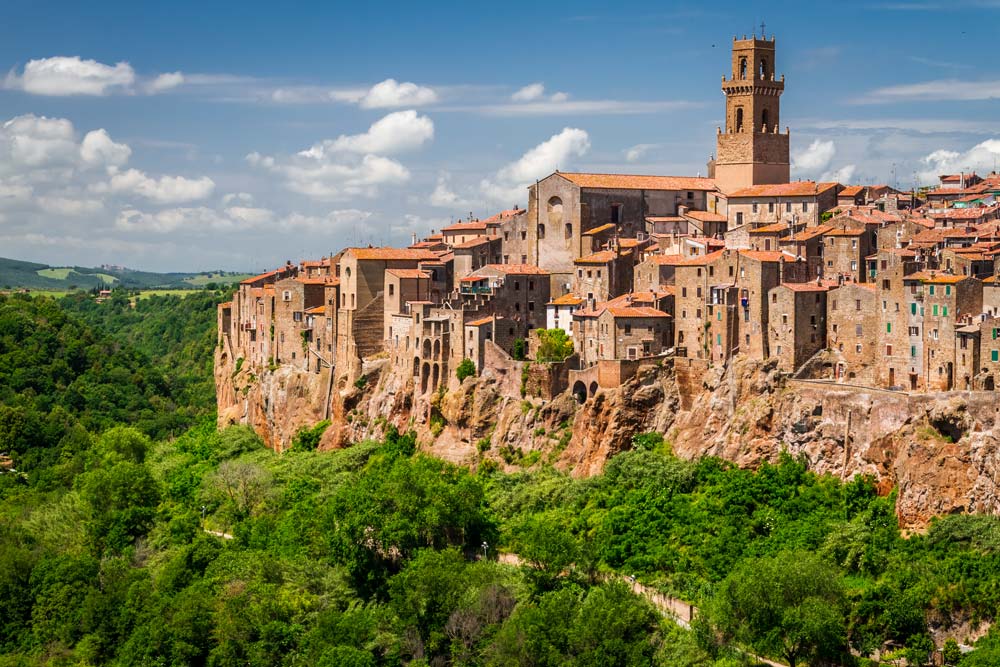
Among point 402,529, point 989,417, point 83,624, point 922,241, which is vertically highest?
point 922,241

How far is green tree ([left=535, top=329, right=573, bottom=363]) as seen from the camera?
7706cm

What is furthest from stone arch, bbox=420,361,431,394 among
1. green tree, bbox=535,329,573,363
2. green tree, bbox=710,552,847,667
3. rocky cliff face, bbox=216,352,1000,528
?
green tree, bbox=710,552,847,667

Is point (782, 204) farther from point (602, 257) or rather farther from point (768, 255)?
point (768, 255)

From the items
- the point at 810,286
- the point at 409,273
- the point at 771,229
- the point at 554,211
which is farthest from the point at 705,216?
the point at 810,286

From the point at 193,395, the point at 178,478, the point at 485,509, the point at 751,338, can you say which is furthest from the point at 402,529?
the point at 193,395

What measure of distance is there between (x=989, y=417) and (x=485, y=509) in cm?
2418

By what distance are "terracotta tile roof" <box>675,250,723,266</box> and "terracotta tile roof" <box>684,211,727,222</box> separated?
967 cm

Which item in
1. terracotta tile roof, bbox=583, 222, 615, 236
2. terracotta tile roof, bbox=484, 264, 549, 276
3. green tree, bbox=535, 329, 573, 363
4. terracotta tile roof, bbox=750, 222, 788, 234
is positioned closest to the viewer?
green tree, bbox=535, 329, 573, 363

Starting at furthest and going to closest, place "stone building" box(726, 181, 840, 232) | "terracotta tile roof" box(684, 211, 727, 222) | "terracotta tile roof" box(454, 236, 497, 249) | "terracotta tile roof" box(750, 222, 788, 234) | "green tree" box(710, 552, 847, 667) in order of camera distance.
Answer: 1. "terracotta tile roof" box(454, 236, 497, 249)
2. "terracotta tile roof" box(684, 211, 727, 222)
3. "stone building" box(726, 181, 840, 232)
4. "terracotta tile roof" box(750, 222, 788, 234)
5. "green tree" box(710, 552, 847, 667)

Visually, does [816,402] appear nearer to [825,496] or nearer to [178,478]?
[825,496]

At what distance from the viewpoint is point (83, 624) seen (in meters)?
69.7

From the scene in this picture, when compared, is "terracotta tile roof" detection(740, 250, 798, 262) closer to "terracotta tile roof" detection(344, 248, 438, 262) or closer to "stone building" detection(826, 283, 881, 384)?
"stone building" detection(826, 283, 881, 384)

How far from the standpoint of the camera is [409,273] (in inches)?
3337

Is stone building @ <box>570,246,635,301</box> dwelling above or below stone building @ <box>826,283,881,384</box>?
above
